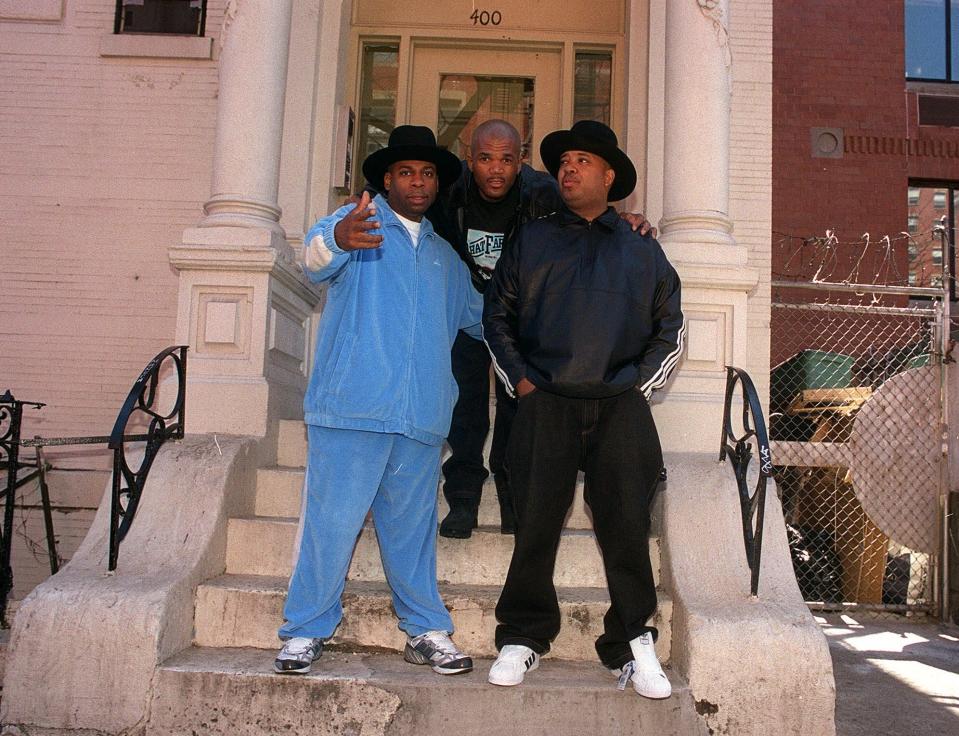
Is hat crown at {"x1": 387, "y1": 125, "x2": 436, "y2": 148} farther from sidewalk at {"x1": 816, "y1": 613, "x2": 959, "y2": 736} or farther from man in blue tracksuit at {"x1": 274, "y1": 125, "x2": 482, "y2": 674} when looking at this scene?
sidewalk at {"x1": 816, "y1": 613, "x2": 959, "y2": 736}

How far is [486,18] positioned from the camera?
7086mm

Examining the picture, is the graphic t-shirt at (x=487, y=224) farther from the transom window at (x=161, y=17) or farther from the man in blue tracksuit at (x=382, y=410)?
the transom window at (x=161, y=17)

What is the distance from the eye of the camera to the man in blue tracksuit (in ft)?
11.3

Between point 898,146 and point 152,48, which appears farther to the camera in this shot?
point 898,146

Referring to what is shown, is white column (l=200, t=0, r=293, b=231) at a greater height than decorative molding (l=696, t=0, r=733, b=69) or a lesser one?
lesser

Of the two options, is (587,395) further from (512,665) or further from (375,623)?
(375,623)

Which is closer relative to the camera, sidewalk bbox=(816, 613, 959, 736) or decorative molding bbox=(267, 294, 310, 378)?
sidewalk bbox=(816, 613, 959, 736)

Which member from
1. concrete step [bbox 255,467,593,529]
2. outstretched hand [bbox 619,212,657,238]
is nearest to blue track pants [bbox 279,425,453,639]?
concrete step [bbox 255,467,593,529]

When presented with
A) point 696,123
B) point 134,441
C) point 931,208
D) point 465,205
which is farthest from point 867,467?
point 931,208

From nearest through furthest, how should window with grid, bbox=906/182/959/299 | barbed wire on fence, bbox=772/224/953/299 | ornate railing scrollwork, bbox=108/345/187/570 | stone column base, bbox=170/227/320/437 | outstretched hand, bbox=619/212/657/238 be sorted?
ornate railing scrollwork, bbox=108/345/187/570
outstretched hand, bbox=619/212/657/238
stone column base, bbox=170/227/320/437
barbed wire on fence, bbox=772/224/953/299
window with grid, bbox=906/182/959/299

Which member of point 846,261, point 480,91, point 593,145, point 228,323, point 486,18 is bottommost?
point 228,323

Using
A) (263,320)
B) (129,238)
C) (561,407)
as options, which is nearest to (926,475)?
(561,407)

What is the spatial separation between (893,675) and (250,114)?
200 inches

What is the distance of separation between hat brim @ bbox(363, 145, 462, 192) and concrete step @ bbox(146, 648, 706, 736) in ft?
6.91
